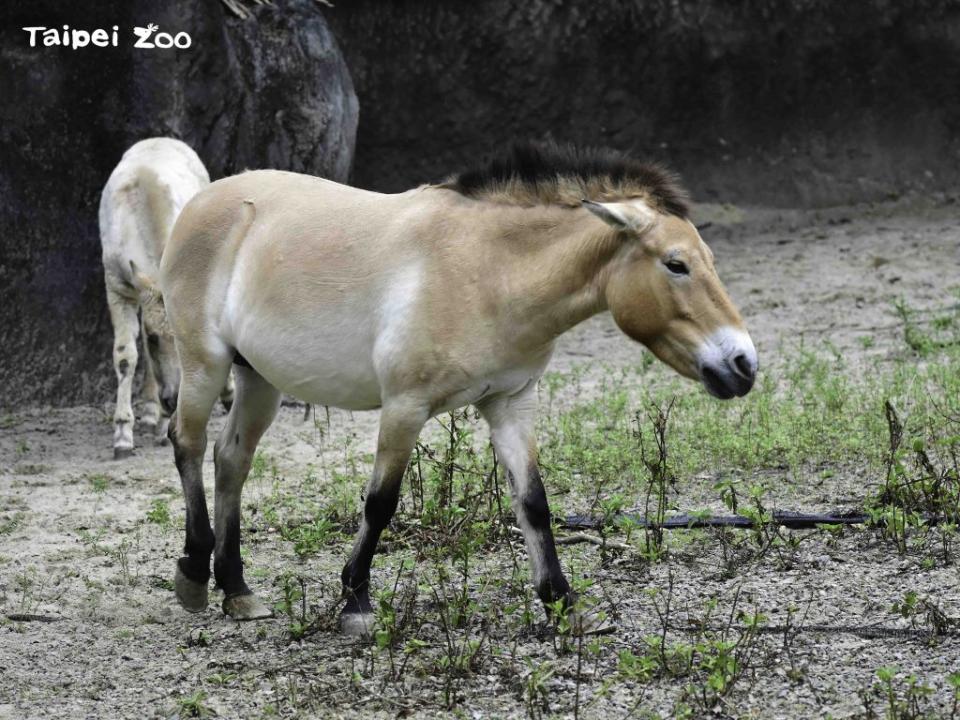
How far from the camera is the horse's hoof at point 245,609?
4.95 m

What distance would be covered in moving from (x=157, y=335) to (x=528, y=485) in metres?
3.67

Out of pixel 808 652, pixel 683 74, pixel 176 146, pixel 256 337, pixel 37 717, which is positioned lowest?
pixel 37 717

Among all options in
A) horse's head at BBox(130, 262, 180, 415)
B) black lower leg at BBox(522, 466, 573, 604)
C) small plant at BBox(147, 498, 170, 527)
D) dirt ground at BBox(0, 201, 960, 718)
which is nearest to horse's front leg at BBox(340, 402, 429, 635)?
dirt ground at BBox(0, 201, 960, 718)

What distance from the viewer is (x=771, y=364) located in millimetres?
8156

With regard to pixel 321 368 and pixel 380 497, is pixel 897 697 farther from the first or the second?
pixel 321 368

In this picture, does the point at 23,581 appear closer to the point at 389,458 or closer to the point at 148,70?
the point at 389,458

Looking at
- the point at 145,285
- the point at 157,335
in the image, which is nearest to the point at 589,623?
the point at 157,335

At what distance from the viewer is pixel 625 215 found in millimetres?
4301

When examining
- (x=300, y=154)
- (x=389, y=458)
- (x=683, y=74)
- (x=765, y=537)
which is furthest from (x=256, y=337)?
(x=683, y=74)

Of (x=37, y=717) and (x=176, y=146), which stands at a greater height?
(x=176, y=146)

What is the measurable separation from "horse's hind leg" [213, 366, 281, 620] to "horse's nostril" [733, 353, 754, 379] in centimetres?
196

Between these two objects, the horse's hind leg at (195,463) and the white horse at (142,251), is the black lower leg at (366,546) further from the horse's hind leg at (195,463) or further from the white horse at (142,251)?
the white horse at (142,251)

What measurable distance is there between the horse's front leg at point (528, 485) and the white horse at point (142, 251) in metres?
3.42

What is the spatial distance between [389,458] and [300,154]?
5308 millimetres
